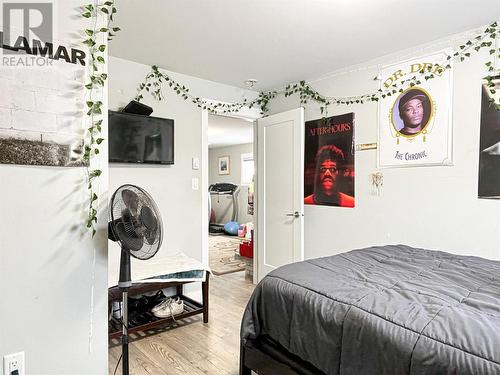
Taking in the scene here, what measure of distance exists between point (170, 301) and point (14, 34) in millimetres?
2151

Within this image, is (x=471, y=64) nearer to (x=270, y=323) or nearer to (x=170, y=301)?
(x=270, y=323)

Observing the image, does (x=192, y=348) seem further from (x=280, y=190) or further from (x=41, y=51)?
(x=41, y=51)

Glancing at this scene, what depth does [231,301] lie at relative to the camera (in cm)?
329

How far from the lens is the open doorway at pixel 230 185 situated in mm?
6145

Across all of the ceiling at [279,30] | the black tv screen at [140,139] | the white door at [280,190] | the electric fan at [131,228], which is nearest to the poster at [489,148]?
the ceiling at [279,30]

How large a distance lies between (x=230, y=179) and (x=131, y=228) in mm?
6800

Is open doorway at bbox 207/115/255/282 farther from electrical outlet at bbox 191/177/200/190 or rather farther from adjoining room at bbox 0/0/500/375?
electrical outlet at bbox 191/177/200/190

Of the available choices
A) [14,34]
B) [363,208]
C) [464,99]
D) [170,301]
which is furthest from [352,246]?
[14,34]

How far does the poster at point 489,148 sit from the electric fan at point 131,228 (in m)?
2.27

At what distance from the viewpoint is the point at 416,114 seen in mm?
2684

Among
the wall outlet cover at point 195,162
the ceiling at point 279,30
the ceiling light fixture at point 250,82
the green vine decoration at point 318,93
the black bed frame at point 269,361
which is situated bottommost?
the black bed frame at point 269,361

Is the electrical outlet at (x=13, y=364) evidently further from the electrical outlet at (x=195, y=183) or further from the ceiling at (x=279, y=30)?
the electrical outlet at (x=195, y=183)

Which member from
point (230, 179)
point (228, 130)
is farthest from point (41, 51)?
point (230, 179)

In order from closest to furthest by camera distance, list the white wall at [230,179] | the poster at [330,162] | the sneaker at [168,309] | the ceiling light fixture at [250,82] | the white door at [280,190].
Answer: the sneaker at [168,309]
the poster at [330,162]
the white door at [280,190]
the ceiling light fixture at [250,82]
the white wall at [230,179]
